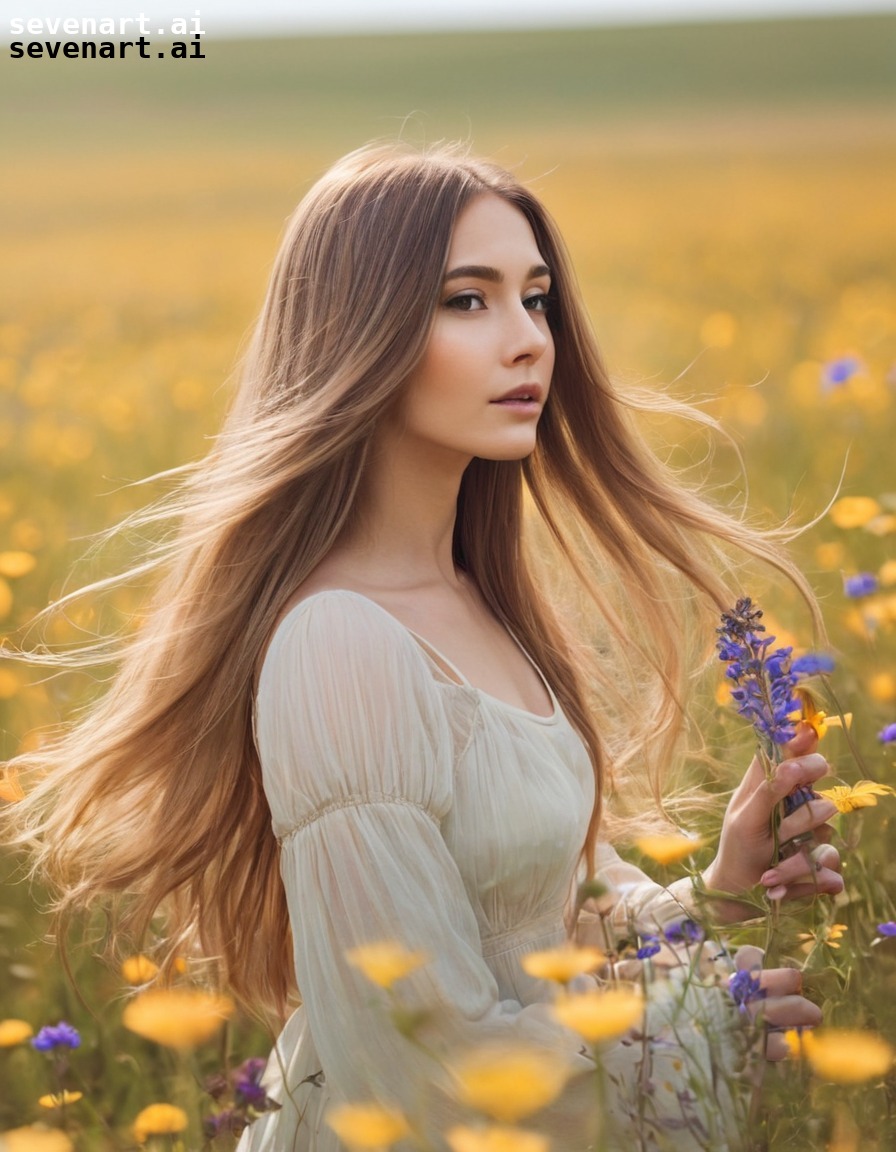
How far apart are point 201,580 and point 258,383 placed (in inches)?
12.0

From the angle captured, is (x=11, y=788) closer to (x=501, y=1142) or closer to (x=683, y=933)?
(x=683, y=933)

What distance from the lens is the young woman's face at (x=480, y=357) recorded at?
73.7 inches

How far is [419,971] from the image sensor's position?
63.3 inches

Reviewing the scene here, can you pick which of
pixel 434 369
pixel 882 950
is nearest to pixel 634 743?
pixel 882 950

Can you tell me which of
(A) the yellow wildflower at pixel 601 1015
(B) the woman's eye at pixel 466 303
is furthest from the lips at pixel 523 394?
(A) the yellow wildflower at pixel 601 1015

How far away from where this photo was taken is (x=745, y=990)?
1528 mm

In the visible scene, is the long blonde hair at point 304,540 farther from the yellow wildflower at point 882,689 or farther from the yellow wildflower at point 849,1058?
the yellow wildflower at point 849,1058

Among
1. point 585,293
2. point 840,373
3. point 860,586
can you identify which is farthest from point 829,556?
point 585,293

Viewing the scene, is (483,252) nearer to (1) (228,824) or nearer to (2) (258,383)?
(2) (258,383)

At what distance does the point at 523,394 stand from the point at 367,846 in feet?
2.12

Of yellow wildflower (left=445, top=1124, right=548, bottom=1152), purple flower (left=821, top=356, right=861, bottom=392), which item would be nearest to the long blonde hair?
yellow wildflower (left=445, top=1124, right=548, bottom=1152)

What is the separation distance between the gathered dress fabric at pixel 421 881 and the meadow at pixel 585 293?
0.15 metres

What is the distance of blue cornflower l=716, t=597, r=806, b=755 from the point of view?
1595 mm

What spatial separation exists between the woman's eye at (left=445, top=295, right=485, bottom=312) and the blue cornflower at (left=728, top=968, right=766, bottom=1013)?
36.1 inches
